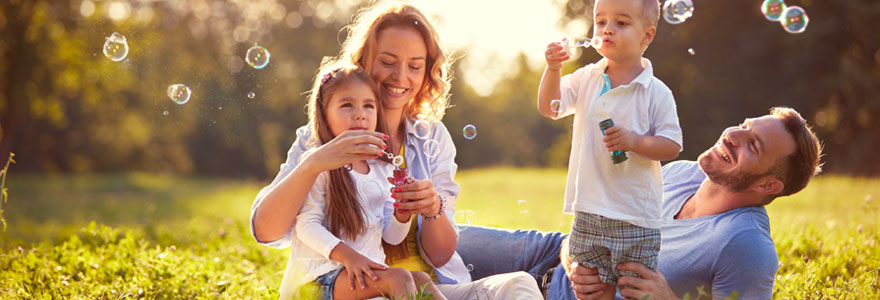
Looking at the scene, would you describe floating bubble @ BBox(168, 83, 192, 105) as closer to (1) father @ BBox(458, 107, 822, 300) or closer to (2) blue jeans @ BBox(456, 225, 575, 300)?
(2) blue jeans @ BBox(456, 225, 575, 300)

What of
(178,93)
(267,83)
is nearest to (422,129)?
(178,93)

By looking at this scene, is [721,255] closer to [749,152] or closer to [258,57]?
[749,152]

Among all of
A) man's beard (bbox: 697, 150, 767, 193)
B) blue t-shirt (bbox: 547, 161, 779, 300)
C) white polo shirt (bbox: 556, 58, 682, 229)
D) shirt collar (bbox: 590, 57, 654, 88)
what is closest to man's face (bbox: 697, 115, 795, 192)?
man's beard (bbox: 697, 150, 767, 193)

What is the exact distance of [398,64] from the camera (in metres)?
3.29

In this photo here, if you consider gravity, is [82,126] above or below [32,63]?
below

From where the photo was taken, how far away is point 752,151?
3039 millimetres

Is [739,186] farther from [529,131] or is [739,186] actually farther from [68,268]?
[529,131]

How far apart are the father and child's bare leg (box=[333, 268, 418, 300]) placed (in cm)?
68

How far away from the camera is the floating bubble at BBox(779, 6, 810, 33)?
3.81 m

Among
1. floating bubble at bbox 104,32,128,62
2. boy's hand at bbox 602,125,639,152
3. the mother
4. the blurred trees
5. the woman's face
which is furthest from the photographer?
the blurred trees

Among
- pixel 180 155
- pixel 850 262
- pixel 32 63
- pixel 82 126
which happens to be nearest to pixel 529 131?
pixel 180 155

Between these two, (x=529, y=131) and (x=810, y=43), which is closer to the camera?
(x=810, y=43)

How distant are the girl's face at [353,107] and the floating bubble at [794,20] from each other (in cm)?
218

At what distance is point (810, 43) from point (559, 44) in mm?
15475
